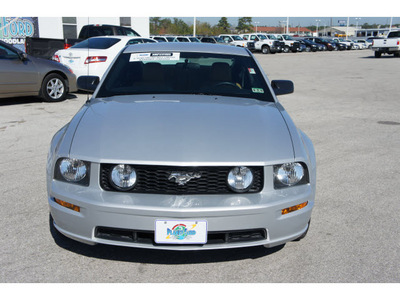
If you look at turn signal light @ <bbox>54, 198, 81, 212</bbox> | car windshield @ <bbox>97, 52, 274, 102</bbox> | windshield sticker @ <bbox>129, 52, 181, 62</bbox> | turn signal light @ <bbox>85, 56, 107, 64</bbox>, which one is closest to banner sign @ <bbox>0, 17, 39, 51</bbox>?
turn signal light @ <bbox>85, 56, 107, 64</bbox>

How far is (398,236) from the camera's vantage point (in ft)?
12.0

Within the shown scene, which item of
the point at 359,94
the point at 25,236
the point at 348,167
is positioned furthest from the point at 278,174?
the point at 359,94

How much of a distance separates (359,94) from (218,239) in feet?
37.3

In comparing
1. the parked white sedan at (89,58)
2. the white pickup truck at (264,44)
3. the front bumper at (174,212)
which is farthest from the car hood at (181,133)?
the white pickup truck at (264,44)

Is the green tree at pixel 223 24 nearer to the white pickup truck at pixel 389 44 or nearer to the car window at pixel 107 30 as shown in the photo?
the white pickup truck at pixel 389 44

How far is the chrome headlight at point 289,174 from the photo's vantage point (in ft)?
9.87

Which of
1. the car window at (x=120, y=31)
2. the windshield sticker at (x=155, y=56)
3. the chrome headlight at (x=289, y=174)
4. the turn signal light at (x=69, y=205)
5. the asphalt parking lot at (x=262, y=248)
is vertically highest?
the car window at (x=120, y=31)

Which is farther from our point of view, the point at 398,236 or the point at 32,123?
the point at 32,123

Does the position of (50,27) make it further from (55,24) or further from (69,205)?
(69,205)

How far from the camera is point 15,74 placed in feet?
31.0

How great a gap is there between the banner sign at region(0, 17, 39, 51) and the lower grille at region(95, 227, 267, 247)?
22.0 metres

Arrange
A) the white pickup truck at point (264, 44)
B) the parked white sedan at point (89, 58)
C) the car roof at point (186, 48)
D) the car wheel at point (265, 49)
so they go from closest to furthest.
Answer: the car roof at point (186, 48), the parked white sedan at point (89, 58), the white pickup truck at point (264, 44), the car wheel at point (265, 49)
